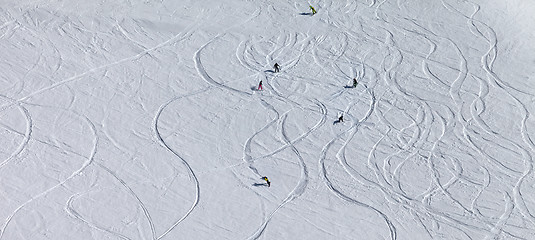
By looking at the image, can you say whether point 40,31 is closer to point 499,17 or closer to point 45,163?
point 45,163

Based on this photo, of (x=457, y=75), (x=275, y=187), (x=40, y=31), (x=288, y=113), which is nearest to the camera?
(x=275, y=187)

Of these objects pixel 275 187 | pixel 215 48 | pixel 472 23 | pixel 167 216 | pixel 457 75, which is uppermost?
pixel 472 23

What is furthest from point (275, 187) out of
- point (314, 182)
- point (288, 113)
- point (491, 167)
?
point (491, 167)

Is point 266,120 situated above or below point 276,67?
below

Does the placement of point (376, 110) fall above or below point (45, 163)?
above

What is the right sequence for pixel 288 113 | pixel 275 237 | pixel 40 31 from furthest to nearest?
pixel 40 31, pixel 288 113, pixel 275 237

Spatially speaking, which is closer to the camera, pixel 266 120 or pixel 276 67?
pixel 266 120

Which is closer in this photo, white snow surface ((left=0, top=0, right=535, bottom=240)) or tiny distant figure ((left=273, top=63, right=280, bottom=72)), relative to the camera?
white snow surface ((left=0, top=0, right=535, bottom=240))

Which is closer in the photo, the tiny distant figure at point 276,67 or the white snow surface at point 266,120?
the white snow surface at point 266,120
